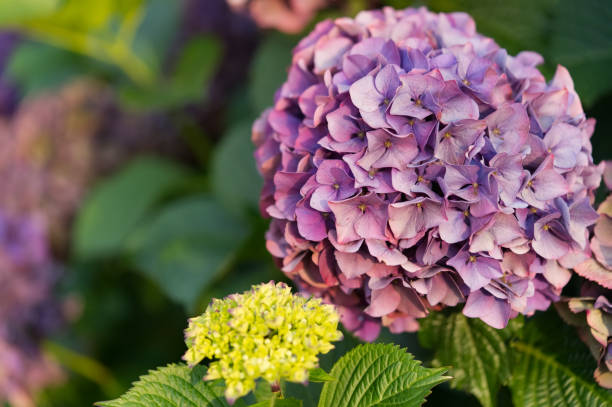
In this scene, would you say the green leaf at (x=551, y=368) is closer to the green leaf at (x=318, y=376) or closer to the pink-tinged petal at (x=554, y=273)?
the pink-tinged petal at (x=554, y=273)

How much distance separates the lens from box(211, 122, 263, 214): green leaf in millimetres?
1169

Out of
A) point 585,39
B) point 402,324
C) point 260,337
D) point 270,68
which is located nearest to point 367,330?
point 402,324

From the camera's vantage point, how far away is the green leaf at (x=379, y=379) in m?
0.51

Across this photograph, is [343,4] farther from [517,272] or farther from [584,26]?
[517,272]

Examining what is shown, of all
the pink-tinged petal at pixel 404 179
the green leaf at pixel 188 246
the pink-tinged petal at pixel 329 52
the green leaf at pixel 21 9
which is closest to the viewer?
the pink-tinged petal at pixel 404 179

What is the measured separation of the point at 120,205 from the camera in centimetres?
142

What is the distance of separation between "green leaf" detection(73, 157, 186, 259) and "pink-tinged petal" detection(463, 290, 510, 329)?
38.4 inches

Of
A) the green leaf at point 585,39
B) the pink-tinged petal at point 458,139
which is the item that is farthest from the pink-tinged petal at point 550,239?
the green leaf at point 585,39

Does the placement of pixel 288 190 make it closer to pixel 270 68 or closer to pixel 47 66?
pixel 270 68

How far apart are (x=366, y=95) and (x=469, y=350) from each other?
1.09 feet

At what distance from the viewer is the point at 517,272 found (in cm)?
59

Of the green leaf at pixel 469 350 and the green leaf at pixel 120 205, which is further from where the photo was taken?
the green leaf at pixel 120 205

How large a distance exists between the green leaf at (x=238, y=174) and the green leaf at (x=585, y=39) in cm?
59

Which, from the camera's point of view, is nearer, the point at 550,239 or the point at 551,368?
the point at 550,239
